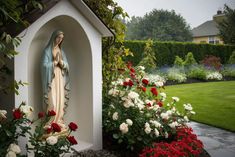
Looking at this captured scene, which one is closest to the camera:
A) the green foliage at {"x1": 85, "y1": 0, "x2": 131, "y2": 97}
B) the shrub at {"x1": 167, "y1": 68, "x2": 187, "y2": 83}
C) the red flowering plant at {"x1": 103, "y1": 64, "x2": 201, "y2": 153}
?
the red flowering plant at {"x1": 103, "y1": 64, "x2": 201, "y2": 153}

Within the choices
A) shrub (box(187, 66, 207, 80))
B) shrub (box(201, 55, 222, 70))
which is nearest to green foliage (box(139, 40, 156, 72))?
shrub (box(187, 66, 207, 80))

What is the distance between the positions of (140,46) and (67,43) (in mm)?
15653

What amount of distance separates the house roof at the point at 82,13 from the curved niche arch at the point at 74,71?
0.21 meters

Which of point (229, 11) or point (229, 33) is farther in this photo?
point (229, 11)

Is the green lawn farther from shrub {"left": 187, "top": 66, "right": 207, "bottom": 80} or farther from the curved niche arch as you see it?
shrub {"left": 187, "top": 66, "right": 207, "bottom": 80}

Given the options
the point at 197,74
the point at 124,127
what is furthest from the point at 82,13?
the point at 197,74

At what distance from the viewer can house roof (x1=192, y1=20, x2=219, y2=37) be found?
164ft

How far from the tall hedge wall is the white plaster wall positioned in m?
13.9

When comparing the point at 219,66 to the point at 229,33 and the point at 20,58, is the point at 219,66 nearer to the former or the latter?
the point at 229,33

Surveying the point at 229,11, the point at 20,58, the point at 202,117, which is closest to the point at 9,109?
the point at 20,58

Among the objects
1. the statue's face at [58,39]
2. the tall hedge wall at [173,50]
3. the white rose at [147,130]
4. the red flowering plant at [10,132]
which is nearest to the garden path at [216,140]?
the white rose at [147,130]

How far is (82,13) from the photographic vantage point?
4277 mm

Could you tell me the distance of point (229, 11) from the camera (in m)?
39.4

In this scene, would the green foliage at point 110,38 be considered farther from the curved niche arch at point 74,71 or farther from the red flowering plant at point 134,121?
the curved niche arch at point 74,71
